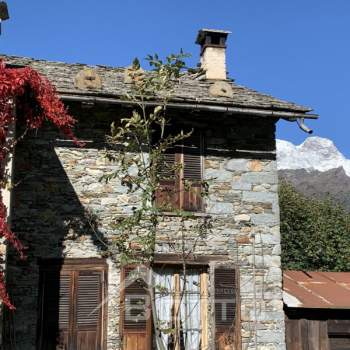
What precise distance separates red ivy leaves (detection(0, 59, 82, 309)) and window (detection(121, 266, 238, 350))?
6.57 ft

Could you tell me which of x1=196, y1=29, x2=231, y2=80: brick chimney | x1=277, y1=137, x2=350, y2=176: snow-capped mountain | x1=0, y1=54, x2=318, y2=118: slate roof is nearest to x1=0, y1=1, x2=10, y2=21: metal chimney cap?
x1=0, y1=54, x2=318, y2=118: slate roof

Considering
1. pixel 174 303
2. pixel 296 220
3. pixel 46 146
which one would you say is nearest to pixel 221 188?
pixel 174 303

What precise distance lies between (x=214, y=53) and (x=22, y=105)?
4.35 metres

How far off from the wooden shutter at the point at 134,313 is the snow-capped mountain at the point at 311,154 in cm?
10679

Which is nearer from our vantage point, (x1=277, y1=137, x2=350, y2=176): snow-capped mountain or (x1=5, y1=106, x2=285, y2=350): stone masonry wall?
(x1=5, y1=106, x2=285, y2=350): stone masonry wall

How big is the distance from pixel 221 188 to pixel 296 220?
12.9m

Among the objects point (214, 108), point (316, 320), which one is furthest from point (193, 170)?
point (316, 320)

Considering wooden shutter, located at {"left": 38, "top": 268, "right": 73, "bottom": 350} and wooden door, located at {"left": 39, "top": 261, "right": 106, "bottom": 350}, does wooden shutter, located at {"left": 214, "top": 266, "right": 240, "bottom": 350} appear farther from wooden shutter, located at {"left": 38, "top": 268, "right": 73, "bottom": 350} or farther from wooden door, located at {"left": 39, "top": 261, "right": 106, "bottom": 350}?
wooden shutter, located at {"left": 38, "top": 268, "right": 73, "bottom": 350}

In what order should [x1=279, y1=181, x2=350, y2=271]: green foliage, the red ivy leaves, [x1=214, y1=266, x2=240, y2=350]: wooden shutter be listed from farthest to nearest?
[x1=279, y1=181, x2=350, y2=271]: green foliage → [x1=214, y1=266, x2=240, y2=350]: wooden shutter → the red ivy leaves

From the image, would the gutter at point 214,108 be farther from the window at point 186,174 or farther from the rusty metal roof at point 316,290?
the rusty metal roof at point 316,290

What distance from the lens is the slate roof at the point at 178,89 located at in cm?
884

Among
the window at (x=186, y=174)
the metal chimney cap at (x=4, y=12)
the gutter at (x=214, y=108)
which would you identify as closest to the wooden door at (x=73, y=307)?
the window at (x=186, y=174)

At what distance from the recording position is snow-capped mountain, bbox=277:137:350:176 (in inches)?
4563

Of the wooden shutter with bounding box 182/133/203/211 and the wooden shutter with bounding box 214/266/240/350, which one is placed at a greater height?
the wooden shutter with bounding box 182/133/203/211
